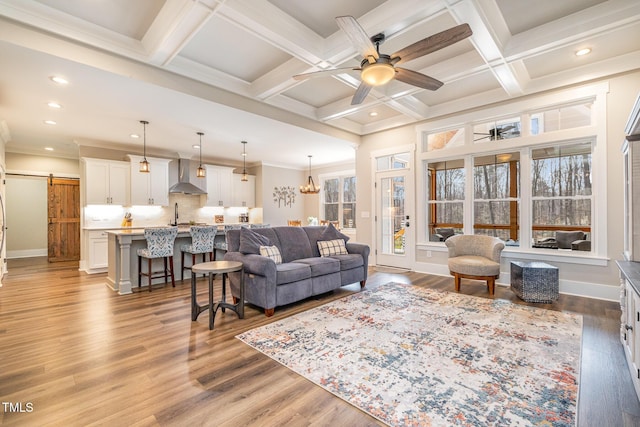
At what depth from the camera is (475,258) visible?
443 centimetres

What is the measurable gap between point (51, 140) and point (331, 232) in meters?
6.52

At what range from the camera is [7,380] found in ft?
6.87

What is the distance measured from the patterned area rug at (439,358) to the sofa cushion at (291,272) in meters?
0.44

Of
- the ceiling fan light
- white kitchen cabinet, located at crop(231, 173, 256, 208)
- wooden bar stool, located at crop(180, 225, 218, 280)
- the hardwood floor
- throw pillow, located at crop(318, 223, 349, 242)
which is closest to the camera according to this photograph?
the hardwood floor

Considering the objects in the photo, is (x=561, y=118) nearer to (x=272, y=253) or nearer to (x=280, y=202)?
(x=272, y=253)

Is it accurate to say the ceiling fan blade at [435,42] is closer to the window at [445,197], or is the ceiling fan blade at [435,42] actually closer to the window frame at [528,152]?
the window frame at [528,152]

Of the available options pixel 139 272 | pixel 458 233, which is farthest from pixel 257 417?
pixel 458 233

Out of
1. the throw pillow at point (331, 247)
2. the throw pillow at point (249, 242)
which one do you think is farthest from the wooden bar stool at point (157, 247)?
the throw pillow at point (331, 247)

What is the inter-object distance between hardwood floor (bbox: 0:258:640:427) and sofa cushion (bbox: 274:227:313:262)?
0.75m

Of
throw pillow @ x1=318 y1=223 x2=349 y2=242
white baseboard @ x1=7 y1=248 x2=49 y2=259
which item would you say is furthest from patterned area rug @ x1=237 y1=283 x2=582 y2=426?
white baseboard @ x1=7 y1=248 x2=49 y2=259

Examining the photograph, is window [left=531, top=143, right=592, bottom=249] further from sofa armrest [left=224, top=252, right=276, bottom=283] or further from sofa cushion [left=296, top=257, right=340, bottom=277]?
sofa armrest [left=224, top=252, right=276, bottom=283]

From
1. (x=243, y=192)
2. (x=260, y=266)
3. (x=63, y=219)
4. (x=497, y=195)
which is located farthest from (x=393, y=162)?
(x=63, y=219)

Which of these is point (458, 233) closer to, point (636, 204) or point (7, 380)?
point (636, 204)

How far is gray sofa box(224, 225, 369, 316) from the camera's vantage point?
3.35 m
